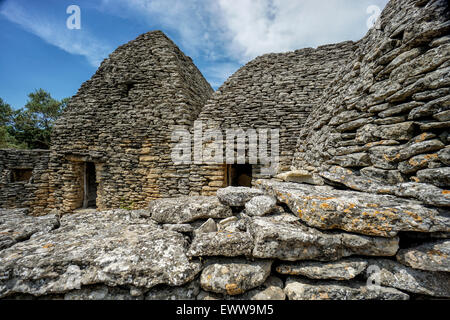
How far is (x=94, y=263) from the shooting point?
1.36 m

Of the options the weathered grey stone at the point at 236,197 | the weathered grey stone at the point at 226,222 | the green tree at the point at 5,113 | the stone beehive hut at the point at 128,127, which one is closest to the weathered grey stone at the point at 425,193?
the weathered grey stone at the point at 236,197

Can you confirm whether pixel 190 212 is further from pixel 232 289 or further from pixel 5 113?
pixel 5 113

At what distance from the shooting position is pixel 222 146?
19.1ft

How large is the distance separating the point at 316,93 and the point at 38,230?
23.3ft

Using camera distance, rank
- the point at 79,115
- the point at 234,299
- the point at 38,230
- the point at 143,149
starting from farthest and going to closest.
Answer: the point at 79,115 → the point at 143,149 → the point at 38,230 → the point at 234,299

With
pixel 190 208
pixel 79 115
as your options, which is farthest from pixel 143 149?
pixel 190 208

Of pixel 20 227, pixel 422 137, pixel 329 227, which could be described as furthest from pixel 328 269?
pixel 20 227

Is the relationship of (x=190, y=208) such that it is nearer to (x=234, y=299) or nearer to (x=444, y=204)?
(x=234, y=299)

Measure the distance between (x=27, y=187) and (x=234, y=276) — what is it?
1131 centimetres

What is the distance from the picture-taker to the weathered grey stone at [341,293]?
1.26m

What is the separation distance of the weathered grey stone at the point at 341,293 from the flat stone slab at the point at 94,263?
0.84 meters

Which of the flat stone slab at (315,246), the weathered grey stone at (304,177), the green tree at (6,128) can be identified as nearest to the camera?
the flat stone slab at (315,246)

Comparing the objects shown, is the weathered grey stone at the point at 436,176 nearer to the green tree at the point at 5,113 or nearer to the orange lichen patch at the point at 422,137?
the orange lichen patch at the point at 422,137

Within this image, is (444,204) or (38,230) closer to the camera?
(444,204)
